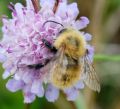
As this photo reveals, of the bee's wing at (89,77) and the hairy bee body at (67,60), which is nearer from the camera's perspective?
the hairy bee body at (67,60)

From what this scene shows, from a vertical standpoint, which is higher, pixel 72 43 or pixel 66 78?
pixel 72 43

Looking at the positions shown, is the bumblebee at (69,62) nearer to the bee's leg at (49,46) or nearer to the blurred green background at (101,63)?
the bee's leg at (49,46)

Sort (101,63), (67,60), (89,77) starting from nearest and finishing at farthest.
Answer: (67,60) → (89,77) → (101,63)

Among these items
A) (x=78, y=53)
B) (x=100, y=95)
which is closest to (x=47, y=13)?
(x=78, y=53)

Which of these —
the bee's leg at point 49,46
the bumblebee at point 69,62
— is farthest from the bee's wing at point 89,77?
the bee's leg at point 49,46

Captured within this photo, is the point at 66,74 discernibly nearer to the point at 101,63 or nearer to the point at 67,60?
the point at 67,60

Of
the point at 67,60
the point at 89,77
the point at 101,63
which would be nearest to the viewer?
the point at 67,60

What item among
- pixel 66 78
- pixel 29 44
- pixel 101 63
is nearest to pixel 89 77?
pixel 66 78
